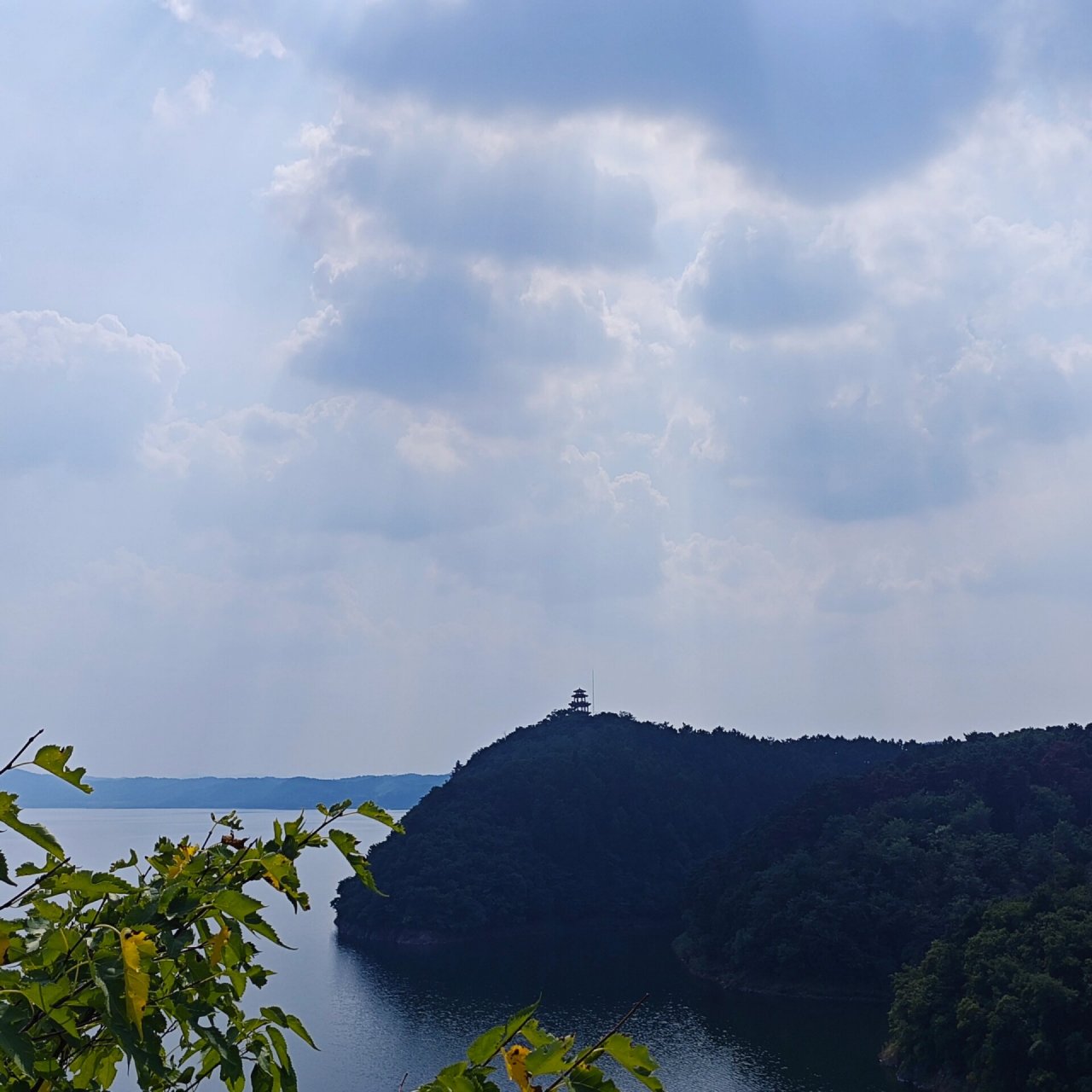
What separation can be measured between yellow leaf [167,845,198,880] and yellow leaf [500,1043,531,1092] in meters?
0.89

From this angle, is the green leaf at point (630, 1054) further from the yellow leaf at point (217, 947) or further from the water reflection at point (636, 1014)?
the water reflection at point (636, 1014)

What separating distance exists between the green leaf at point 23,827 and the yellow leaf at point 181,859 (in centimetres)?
29

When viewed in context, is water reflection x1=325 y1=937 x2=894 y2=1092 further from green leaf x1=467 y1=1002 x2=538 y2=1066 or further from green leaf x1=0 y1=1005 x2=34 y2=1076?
green leaf x1=0 y1=1005 x2=34 y2=1076

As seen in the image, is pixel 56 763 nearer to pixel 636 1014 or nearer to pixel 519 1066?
pixel 519 1066

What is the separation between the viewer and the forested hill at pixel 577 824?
69.2 meters

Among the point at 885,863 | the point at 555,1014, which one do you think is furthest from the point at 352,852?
the point at 885,863

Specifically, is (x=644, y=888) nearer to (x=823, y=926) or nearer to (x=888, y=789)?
(x=888, y=789)

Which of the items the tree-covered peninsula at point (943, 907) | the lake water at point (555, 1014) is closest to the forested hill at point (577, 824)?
the lake water at point (555, 1014)

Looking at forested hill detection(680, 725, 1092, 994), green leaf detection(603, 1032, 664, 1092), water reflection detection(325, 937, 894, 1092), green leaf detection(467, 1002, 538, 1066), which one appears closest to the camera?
green leaf detection(603, 1032, 664, 1092)

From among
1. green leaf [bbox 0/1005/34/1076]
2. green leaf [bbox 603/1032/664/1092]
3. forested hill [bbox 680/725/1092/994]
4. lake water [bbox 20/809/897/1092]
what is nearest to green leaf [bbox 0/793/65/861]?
green leaf [bbox 0/1005/34/1076]

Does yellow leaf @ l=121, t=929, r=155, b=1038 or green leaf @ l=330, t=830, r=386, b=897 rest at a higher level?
green leaf @ l=330, t=830, r=386, b=897

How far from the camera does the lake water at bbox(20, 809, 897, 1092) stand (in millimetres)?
36969

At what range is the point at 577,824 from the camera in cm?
8012

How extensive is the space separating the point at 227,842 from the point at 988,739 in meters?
73.7
